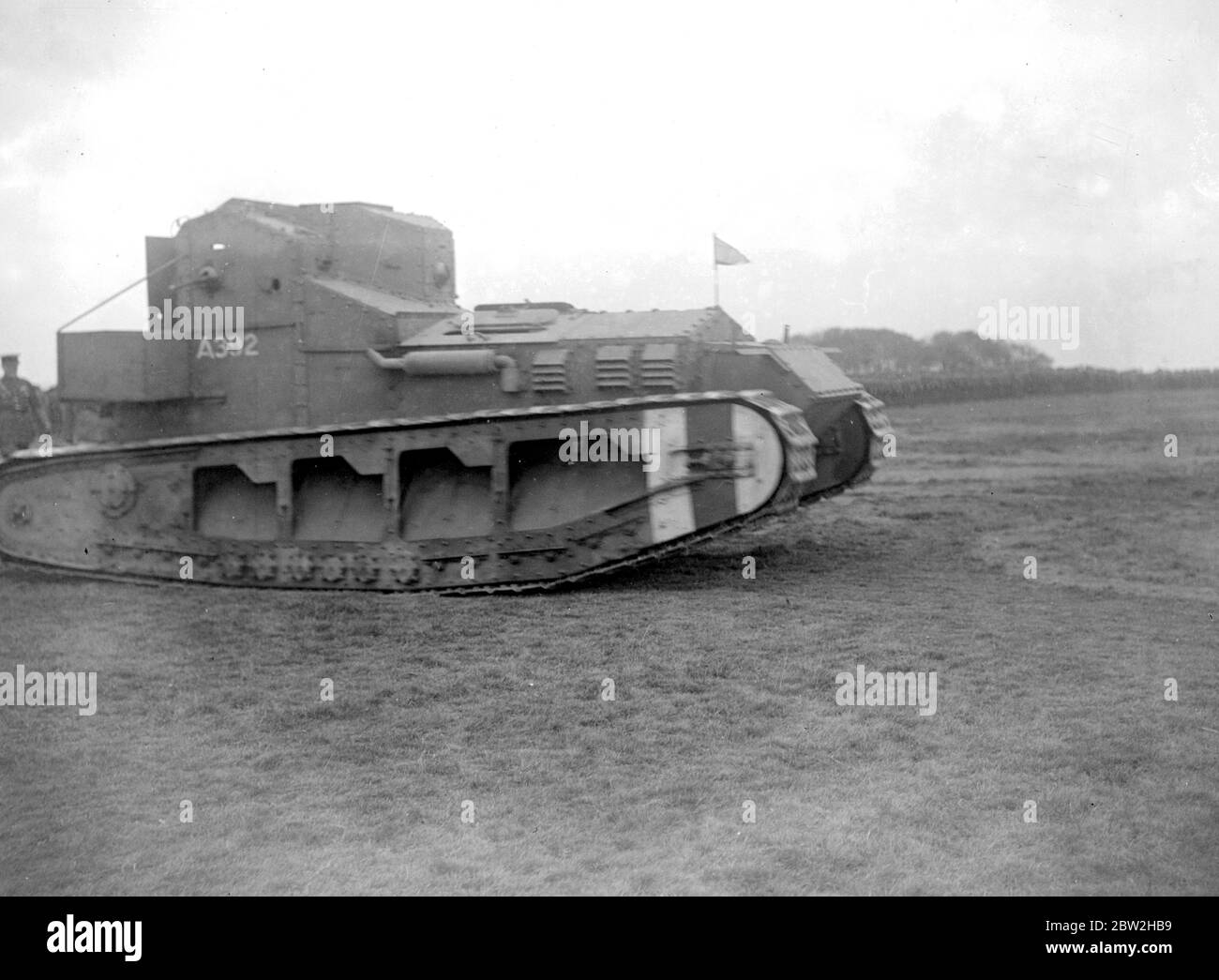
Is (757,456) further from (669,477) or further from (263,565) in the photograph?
(263,565)

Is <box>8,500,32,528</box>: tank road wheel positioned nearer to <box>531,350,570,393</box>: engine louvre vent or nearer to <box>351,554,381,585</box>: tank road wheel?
<box>351,554,381,585</box>: tank road wheel

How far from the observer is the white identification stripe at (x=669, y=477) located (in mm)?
9961

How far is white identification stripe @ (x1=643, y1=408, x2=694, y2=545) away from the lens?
9.96m

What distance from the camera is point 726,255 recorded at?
1134 cm

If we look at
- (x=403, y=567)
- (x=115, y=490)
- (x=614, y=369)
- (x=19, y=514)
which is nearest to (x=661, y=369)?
(x=614, y=369)

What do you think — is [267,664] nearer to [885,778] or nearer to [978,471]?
[885,778]

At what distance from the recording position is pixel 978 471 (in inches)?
778

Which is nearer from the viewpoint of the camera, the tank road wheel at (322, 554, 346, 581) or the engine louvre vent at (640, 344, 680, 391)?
the engine louvre vent at (640, 344, 680, 391)

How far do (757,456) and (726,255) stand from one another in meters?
2.39

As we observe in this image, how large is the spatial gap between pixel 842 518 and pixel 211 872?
11.5 metres

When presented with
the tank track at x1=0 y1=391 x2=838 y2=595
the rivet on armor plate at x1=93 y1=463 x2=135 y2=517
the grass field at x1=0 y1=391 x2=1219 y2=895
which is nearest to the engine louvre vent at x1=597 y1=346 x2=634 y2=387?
the tank track at x1=0 y1=391 x2=838 y2=595

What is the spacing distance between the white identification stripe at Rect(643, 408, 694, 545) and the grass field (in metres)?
0.58

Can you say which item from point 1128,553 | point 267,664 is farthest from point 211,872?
point 1128,553

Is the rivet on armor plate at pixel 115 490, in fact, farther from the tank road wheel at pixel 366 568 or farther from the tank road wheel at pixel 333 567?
the tank road wheel at pixel 366 568
